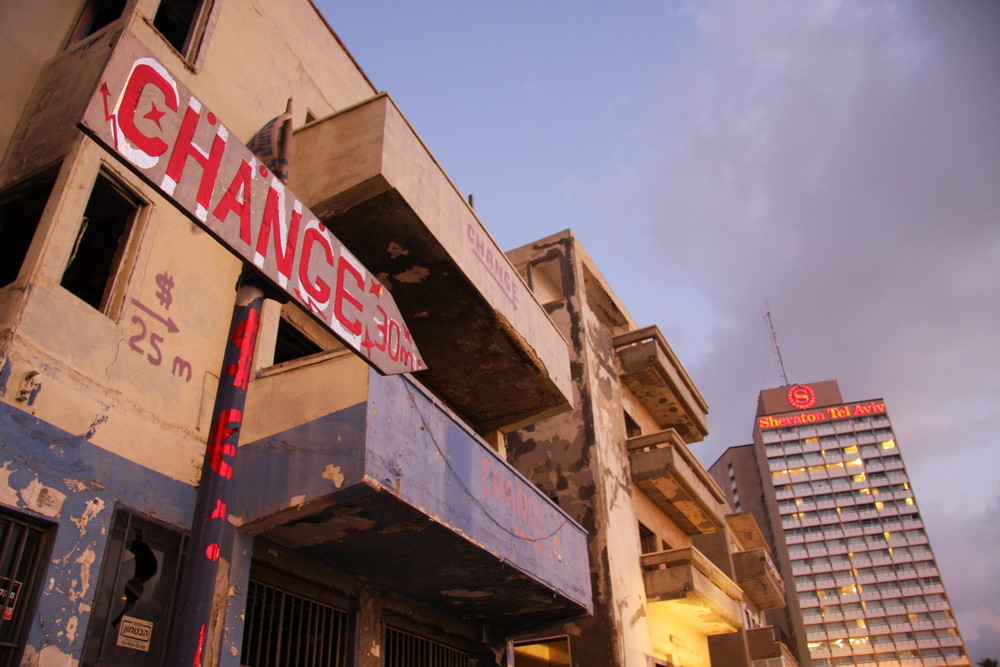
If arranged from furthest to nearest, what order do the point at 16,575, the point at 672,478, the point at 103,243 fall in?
1. the point at 672,478
2. the point at 103,243
3. the point at 16,575

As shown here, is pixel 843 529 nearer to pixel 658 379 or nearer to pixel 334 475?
pixel 658 379

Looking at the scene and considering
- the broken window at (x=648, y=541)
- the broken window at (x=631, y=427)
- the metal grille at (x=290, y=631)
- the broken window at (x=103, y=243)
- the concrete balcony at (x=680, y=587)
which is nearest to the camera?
the broken window at (x=103, y=243)

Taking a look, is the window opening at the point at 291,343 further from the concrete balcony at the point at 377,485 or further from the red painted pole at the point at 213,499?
the red painted pole at the point at 213,499

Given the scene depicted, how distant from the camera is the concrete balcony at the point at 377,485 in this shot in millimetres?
6238

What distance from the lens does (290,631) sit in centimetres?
712

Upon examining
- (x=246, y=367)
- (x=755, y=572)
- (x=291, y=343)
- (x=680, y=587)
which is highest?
(x=755, y=572)

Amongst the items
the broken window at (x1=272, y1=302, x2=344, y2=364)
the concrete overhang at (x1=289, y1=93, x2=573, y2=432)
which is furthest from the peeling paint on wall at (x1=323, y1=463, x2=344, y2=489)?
the concrete overhang at (x1=289, y1=93, x2=573, y2=432)

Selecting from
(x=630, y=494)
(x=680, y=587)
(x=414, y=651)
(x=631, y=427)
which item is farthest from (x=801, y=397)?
(x=414, y=651)

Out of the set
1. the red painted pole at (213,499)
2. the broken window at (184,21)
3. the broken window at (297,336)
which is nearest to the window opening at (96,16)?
the broken window at (184,21)

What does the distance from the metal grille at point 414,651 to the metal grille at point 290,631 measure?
0.95 metres

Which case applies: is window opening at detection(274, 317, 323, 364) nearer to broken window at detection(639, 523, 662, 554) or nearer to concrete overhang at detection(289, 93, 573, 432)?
concrete overhang at detection(289, 93, 573, 432)

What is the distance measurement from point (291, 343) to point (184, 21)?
13.3 ft

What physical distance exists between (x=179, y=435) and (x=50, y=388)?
133 centimetres

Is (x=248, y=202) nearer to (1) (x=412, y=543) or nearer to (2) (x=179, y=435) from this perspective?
(2) (x=179, y=435)
